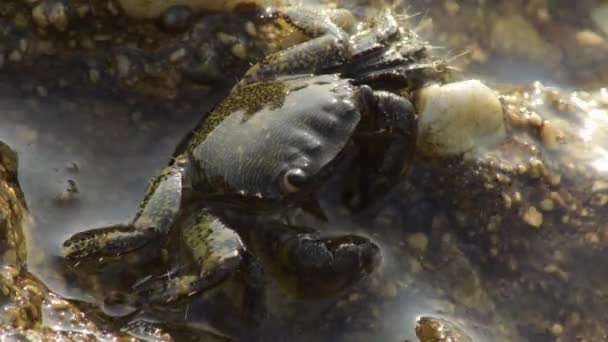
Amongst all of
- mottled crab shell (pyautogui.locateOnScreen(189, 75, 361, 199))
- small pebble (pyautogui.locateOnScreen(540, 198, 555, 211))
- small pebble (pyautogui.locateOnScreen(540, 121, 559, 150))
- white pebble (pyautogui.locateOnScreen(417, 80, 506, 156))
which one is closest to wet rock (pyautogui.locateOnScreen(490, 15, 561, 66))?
small pebble (pyautogui.locateOnScreen(540, 121, 559, 150))

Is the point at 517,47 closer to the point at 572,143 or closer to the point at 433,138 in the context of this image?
the point at 572,143

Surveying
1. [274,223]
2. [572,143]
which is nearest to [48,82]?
[274,223]

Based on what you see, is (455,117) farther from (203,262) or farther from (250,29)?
(203,262)

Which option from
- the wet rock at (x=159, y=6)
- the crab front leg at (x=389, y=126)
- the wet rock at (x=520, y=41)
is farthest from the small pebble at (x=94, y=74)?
the wet rock at (x=520, y=41)

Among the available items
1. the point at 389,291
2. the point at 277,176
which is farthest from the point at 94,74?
the point at 389,291

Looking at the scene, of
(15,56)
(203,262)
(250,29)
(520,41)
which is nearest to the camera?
(203,262)

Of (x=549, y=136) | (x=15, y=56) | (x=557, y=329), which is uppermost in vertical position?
(x=15, y=56)

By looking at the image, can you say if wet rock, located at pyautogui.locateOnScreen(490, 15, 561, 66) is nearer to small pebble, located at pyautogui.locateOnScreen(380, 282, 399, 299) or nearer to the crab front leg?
the crab front leg
